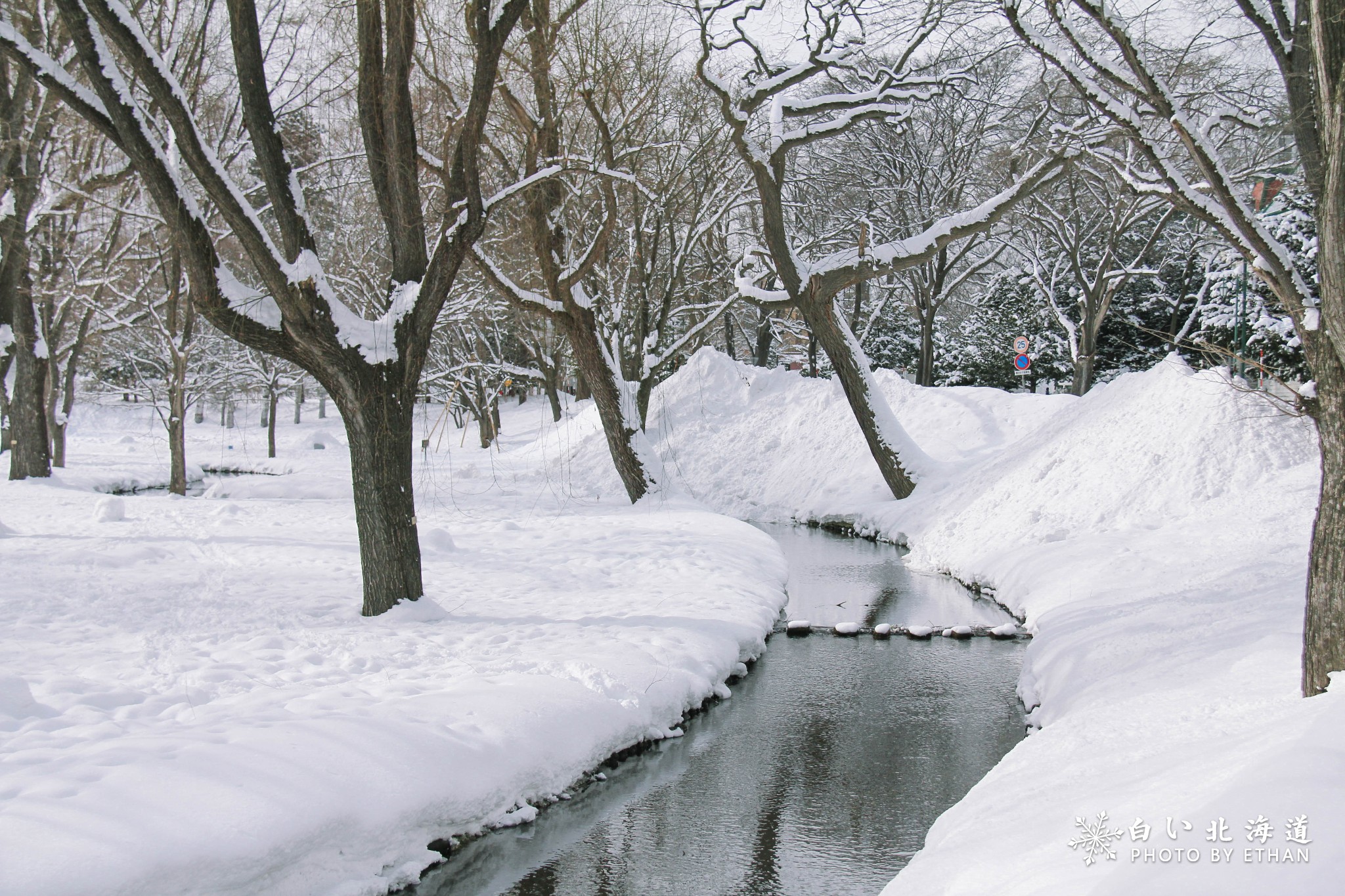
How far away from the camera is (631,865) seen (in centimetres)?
455

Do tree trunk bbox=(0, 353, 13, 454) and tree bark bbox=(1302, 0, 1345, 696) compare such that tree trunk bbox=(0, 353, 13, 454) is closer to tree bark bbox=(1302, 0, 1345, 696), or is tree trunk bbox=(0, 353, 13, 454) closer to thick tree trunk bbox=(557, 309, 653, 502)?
Result: thick tree trunk bbox=(557, 309, 653, 502)

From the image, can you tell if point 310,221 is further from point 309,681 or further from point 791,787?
point 791,787

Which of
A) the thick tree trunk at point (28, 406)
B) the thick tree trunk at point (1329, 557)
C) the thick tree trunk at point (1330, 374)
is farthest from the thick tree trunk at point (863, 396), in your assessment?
the thick tree trunk at point (28, 406)

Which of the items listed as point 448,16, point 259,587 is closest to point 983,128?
point 448,16

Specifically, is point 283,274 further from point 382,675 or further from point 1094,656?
point 1094,656

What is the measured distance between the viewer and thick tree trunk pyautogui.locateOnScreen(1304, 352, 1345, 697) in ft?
13.5

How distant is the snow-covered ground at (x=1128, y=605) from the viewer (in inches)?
107

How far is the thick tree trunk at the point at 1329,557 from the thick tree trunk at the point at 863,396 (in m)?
10.6

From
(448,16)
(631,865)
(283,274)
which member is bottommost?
(631,865)

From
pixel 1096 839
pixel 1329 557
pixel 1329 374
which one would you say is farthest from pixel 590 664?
pixel 1329 374

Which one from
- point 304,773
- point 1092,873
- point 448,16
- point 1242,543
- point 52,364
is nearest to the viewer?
point 1092,873

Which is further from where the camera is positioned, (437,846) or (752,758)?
(752,758)

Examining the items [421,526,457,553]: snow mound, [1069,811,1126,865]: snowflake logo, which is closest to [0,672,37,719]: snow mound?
[1069,811,1126,865]: snowflake logo

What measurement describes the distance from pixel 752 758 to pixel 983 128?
17382mm
